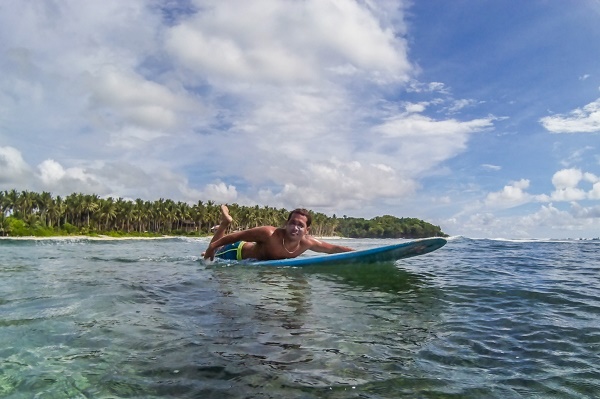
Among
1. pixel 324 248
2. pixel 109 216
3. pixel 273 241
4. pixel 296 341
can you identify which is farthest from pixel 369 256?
pixel 109 216

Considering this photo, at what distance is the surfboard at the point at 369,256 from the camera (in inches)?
403

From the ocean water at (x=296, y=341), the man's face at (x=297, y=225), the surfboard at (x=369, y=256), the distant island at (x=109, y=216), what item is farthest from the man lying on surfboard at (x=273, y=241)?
the distant island at (x=109, y=216)

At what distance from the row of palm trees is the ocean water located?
263ft

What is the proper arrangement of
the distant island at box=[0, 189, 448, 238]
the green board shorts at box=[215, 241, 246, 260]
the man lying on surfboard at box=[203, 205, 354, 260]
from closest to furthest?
1. the man lying on surfboard at box=[203, 205, 354, 260]
2. the green board shorts at box=[215, 241, 246, 260]
3. the distant island at box=[0, 189, 448, 238]

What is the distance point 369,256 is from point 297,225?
206 centimetres

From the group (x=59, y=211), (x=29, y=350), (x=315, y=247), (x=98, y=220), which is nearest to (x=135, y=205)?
(x=98, y=220)

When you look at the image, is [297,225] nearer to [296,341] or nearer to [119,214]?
[296,341]

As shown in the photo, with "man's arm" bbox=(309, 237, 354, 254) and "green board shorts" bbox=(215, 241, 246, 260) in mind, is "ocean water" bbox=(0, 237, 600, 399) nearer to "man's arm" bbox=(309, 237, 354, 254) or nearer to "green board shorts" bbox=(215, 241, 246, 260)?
"man's arm" bbox=(309, 237, 354, 254)

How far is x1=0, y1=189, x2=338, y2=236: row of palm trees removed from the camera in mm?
82125

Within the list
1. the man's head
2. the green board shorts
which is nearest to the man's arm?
the man's head

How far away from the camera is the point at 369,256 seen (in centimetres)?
1048

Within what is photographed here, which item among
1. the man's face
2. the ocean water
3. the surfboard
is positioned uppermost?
the man's face

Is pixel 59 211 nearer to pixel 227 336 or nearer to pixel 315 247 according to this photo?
pixel 315 247

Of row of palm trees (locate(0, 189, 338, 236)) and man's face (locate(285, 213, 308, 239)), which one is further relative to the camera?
row of palm trees (locate(0, 189, 338, 236))
